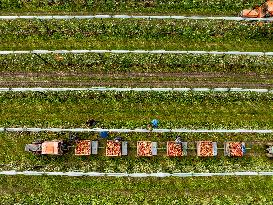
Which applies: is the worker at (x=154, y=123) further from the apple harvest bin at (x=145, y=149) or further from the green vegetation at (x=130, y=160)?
the apple harvest bin at (x=145, y=149)

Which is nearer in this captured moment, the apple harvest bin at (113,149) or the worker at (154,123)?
the apple harvest bin at (113,149)

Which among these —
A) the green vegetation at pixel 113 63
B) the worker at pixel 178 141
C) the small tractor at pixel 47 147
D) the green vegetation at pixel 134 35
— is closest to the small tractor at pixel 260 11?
the green vegetation at pixel 134 35

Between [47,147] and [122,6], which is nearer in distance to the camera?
[47,147]

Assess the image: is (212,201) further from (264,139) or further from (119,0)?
(119,0)

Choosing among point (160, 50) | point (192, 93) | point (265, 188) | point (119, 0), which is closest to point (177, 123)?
point (192, 93)

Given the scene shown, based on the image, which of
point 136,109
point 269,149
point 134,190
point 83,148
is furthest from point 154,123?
point 269,149

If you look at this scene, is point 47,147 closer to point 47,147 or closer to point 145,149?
point 47,147
